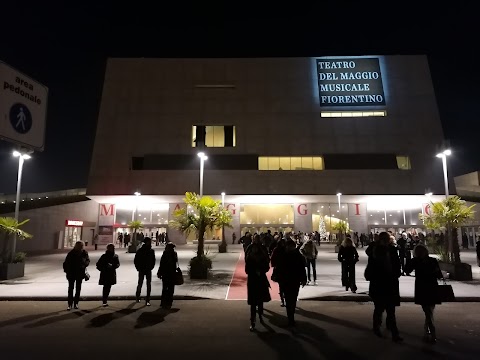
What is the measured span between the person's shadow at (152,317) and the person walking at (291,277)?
9.20 feet

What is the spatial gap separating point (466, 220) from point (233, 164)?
27.6 metres

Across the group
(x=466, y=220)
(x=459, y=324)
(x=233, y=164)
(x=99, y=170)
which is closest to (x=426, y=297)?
(x=459, y=324)

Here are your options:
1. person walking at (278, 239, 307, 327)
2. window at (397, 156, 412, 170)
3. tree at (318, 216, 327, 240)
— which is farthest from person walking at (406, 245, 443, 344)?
tree at (318, 216, 327, 240)

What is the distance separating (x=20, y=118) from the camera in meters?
2.48

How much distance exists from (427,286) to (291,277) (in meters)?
2.42

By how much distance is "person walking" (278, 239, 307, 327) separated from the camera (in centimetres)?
695

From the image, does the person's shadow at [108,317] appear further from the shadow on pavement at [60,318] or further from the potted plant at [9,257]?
the potted plant at [9,257]

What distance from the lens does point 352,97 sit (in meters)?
42.0

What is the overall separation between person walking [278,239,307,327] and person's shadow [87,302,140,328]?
385 centimetres

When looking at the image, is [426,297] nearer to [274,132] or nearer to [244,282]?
[244,282]

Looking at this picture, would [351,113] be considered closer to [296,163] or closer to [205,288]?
[296,163]

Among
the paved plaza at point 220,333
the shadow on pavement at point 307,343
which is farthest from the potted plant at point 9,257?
the shadow on pavement at point 307,343

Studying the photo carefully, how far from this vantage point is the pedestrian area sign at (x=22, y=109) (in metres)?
2.37

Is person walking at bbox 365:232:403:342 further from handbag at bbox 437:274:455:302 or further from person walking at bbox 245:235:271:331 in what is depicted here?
person walking at bbox 245:235:271:331
